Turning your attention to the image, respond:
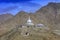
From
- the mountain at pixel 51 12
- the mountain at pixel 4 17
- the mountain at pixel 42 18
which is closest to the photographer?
the mountain at pixel 42 18

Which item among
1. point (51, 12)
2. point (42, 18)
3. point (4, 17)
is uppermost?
point (51, 12)

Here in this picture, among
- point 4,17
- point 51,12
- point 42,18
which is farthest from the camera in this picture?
point 51,12

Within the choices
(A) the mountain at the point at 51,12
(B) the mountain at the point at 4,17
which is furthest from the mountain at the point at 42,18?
(B) the mountain at the point at 4,17

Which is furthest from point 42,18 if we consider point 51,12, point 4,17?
point 4,17

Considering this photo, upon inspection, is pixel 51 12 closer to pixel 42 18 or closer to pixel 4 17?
pixel 42 18

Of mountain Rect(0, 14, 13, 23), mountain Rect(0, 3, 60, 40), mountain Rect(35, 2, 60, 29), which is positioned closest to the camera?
mountain Rect(0, 3, 60, 40)

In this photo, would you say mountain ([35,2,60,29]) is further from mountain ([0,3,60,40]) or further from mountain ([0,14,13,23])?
mountain ([0,14,13,23])

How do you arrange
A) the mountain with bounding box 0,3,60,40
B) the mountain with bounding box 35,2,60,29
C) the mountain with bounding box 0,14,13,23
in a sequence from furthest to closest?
the mountain with bounding box 35,2,60,29
the mountain with bounding box 0,14,13,23
the mountain with bounding box 0,3,60,40

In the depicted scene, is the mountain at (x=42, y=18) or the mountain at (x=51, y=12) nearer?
the mountain at (x=42, y=18)

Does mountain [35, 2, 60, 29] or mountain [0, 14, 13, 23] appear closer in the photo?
mountain [0, 14, 13, 23]

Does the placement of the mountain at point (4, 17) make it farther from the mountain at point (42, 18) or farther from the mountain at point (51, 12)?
the mountain at point (51, 12)

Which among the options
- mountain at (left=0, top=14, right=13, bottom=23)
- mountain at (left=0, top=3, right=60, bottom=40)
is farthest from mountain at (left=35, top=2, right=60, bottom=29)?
mountain at (left=0, top=14, right=13, bottom=23)

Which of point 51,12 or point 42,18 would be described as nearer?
point 42,18
